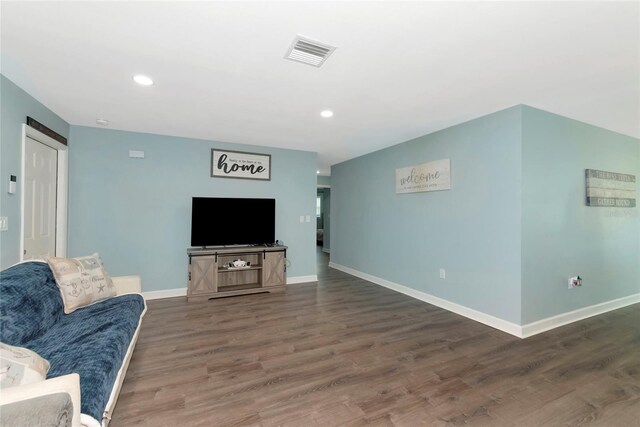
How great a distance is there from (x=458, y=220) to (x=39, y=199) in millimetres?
4874

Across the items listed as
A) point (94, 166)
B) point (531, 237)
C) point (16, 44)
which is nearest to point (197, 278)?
point (94, 166)

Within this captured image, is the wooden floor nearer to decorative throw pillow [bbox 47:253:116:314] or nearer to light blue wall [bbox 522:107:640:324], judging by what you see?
light blue wall [bbox 522:107:640:324]

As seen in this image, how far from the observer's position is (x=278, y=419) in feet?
5.57

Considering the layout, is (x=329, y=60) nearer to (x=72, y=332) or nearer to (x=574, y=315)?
(x=72, y=332)

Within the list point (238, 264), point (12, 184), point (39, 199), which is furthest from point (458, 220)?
point (39, 199)

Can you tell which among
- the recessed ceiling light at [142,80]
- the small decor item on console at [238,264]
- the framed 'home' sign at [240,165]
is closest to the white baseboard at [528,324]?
the small decor item on console at [238,264]

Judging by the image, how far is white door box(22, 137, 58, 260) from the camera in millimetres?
2793

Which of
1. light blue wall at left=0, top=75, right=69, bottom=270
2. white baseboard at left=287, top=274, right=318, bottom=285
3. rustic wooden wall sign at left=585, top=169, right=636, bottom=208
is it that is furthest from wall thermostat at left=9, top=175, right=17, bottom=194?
rustic wooden wall sign at left=585, top=169, right=636, bottom=208

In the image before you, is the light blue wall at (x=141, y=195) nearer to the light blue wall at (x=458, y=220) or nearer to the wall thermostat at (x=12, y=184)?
the wall thermostat at (x=12, y=184)

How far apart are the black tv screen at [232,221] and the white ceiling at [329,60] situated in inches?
49.7

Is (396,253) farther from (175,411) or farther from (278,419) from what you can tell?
(175,411)

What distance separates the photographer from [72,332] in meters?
1.82

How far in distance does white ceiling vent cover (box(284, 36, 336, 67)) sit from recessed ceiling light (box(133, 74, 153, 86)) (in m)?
1.28

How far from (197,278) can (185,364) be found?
176cm
